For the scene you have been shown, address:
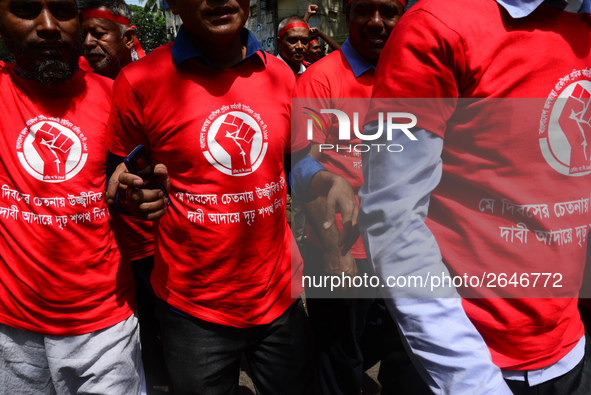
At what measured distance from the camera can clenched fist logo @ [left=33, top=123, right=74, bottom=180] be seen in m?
1.75

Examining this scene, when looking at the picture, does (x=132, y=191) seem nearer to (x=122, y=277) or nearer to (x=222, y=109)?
(x=222, y=109)

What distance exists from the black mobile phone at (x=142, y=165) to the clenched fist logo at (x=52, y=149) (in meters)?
0.48

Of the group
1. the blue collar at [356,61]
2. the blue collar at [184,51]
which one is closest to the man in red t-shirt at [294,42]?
the blue collar at [356,61]

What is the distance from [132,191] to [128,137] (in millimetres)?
280

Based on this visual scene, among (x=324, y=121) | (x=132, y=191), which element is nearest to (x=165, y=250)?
(x=132, y=191)

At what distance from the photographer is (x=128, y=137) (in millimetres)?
1656

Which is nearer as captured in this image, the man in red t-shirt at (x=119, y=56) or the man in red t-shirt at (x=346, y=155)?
the man in red t-shirt at (x=346, y=155)

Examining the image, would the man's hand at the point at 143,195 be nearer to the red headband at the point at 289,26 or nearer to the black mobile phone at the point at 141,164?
the black mobile phone at the point at 141,164

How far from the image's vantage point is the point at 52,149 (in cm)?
176

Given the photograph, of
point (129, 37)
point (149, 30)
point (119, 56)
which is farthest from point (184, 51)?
point (149, 30)

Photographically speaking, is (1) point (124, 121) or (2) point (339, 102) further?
(2) point (339, 102)

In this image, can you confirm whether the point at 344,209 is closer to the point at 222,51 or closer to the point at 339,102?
the point at 222,51

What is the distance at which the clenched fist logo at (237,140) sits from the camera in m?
1.61

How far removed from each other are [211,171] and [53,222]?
0.71m
